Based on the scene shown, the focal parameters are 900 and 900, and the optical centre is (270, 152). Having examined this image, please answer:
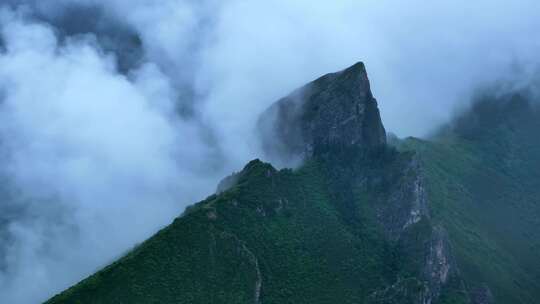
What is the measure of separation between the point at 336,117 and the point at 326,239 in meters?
26.6

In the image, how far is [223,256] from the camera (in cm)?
13475

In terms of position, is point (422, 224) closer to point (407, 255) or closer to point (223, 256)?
point (407, 255)

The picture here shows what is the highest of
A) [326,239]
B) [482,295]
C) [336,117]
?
[336,117]

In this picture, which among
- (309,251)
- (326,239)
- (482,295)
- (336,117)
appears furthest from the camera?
(336,117)

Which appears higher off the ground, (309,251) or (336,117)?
(336,117)

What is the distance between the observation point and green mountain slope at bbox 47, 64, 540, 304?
13050 centimetres

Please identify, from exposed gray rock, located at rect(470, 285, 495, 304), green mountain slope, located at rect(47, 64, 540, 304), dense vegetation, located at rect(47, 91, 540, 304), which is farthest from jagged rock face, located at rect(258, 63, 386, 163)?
exposed gray rock, located at rect(470, 285, 495, 304)

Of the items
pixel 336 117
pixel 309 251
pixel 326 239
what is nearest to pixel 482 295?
pixel 326 239

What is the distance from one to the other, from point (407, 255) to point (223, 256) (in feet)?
118

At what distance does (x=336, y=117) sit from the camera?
543 feet

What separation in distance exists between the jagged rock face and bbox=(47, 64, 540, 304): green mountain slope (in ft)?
0.75

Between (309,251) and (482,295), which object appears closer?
(309,251)

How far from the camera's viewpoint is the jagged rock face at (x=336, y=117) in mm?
165625

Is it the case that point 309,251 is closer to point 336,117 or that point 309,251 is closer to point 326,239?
Result: point 326,239
